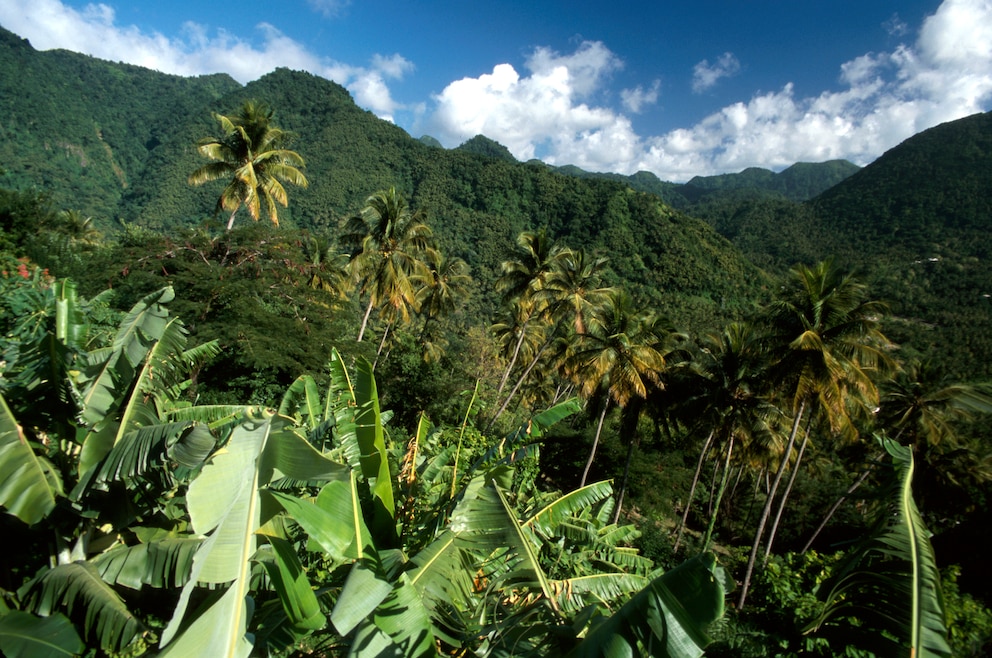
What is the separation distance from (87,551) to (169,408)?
165cm

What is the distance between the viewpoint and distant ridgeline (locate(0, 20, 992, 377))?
284 ft

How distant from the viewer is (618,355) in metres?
18.4

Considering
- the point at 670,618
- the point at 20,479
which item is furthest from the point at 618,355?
the point at 20,479

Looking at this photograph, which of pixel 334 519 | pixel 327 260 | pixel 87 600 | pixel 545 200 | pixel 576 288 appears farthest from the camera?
pixel 545 200

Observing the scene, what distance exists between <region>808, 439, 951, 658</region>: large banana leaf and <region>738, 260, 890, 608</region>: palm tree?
12520mm

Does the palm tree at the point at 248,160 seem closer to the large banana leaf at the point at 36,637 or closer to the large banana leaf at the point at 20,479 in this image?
the large banana leaf at the point at 20,479

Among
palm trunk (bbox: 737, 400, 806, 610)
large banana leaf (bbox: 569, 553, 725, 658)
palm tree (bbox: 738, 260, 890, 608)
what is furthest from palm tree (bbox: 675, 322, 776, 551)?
large banana leaf (bbox: 569, 553, 725, 658)

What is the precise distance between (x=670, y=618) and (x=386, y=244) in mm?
21015

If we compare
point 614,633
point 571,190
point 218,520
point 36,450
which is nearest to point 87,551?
point 36,450

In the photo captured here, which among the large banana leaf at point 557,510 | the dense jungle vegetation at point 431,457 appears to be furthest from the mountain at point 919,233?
the large banana leaf at point 557,510

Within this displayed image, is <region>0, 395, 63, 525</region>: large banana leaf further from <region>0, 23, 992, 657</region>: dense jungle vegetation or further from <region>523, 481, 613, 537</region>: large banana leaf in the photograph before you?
<region>523, 481, 613, 537</region>: large banana leaf

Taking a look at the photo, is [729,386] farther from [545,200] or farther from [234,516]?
[545,200]

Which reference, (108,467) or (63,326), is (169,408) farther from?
(108,467)

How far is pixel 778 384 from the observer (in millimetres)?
15086
